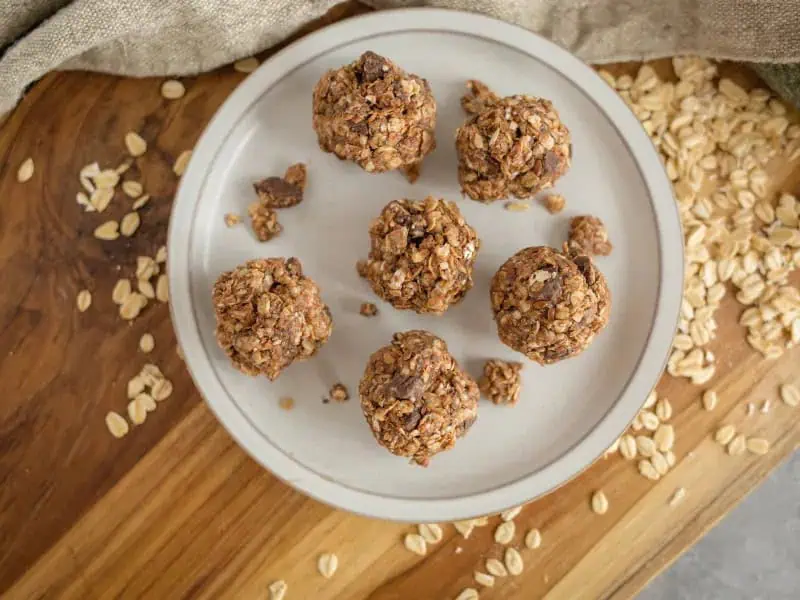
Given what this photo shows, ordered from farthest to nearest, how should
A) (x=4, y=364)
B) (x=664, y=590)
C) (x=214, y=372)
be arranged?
(x=664, y=590), (x=4, y=364), (x=214, y=372)

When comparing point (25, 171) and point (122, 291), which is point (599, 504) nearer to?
point (122, 291)

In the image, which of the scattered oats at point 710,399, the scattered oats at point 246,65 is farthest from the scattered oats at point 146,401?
the scattered oats at point 710,399

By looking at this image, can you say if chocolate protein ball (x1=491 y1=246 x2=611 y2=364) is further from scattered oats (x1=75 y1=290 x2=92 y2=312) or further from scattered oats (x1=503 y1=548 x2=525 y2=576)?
scattered oats (x1=75 y1=290 x2=92 y2=312)

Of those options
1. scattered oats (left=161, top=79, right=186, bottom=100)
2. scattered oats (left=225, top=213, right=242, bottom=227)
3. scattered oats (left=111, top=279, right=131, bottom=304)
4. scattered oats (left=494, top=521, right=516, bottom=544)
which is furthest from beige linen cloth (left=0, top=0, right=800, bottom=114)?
scattered oats (left=494, top=521, right=516, bottom=544)

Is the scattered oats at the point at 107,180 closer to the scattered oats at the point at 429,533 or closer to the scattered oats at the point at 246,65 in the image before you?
the scattered oats at the point at 246,65

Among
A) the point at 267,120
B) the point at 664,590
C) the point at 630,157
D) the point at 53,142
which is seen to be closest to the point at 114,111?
the point at 53,142

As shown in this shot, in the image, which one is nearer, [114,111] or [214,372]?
[214,372]

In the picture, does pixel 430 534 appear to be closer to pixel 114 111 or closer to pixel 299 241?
pixel 299 241
